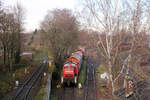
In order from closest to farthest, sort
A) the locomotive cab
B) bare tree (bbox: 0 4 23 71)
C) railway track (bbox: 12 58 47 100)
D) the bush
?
1. railway track (bbox: 12 58 47 100)
2. the bush
3. the locomotive cab
4. bare tree (bbox: 0 4 23 71)

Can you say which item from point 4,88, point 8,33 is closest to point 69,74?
point 4,88

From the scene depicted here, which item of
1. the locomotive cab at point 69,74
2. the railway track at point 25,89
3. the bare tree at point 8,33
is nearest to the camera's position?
the railway track at point 25,89

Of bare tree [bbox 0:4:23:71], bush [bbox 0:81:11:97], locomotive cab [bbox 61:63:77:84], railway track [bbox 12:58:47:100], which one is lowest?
railway track [bbox 12:58:47:100]

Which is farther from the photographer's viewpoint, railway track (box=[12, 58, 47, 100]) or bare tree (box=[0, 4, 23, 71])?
bare tree (box=[0, 4, 23, 71])

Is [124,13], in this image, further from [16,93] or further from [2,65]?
[2,65]

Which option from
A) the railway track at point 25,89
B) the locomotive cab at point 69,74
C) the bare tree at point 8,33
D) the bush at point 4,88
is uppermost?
the bare tree at point 8,33

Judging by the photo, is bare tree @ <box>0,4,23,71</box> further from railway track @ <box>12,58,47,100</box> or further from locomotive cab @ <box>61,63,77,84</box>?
locomotive cab @ <box>61,63,77,84</box>

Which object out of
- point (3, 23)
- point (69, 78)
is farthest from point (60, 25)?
point (69, 78)

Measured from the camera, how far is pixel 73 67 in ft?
60.0

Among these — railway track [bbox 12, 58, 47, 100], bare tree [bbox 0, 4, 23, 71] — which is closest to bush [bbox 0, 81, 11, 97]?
railway track [bbox 12, 58, 47, 100]

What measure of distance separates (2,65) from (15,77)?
13.0ft

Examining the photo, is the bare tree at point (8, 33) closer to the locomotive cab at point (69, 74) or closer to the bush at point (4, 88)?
the bush at point (4, 88)

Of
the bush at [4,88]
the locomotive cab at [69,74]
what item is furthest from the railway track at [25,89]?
the locomotive cab at [69,74]

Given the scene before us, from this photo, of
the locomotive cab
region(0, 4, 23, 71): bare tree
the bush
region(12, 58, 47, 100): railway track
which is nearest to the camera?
region(12, 58, 47, 100): railway track
